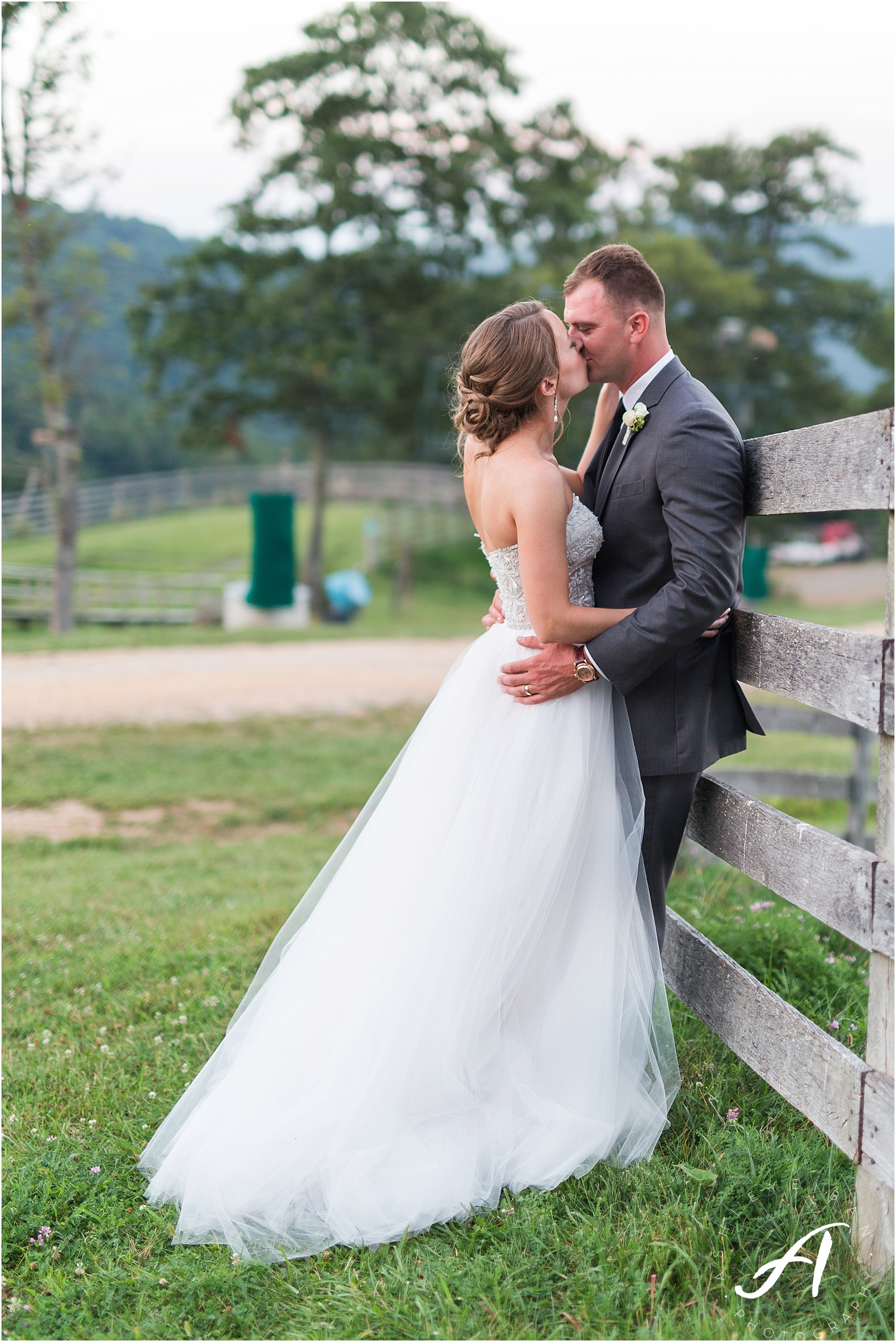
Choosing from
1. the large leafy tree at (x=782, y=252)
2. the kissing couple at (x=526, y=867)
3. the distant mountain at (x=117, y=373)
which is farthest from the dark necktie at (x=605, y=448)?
the large leafy tree at (x=782, y=252)

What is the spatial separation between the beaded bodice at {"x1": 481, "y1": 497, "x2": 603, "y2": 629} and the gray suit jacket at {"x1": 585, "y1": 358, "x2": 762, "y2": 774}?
5 cm

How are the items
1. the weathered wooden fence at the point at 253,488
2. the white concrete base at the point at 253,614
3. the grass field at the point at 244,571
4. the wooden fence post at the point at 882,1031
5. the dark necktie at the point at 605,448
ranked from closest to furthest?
the wooden fence post at the point at 882,1031 < the dark necktie at the point at 605,448 < the grass field at the point at 244,571 < the white concrete base at the point at 253,614 < the weathered wooden fence at the point at 253,488

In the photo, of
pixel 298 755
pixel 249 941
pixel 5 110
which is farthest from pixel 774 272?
pixel 249 941

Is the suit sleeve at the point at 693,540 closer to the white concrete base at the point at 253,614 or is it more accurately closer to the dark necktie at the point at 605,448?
the dark necktie at the point at 605,448

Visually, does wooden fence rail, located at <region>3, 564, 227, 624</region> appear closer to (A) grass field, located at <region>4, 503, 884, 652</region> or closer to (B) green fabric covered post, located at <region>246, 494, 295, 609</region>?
(A) grass field, located at <region>4, 503, 884, 652</region>

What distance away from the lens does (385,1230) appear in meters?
2.54

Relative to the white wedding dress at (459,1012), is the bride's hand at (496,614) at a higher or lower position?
higher

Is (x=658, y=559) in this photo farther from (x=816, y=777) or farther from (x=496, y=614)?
(x=816, y=777)

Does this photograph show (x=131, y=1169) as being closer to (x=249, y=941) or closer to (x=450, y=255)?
(x=249, y=941)

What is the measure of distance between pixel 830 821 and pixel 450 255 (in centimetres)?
2113

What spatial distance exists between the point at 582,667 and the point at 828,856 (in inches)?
34.3

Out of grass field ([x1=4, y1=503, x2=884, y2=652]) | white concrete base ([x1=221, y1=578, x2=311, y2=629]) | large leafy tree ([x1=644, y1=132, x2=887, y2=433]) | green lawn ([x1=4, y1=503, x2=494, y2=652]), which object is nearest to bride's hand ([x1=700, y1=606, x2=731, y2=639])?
green lawn ([x1=4, y1=503, x2=494, y2=652])

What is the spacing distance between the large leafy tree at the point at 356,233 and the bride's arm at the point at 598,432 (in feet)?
69.3

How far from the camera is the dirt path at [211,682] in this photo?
37.9 feet
